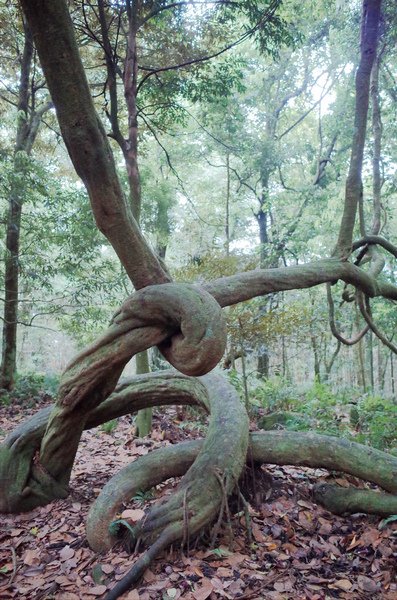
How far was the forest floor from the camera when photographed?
2445 mm

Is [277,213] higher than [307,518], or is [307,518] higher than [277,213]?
[277,213]

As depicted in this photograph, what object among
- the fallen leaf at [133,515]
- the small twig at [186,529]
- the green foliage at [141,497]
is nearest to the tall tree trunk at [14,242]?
the green foliage at [141,497]

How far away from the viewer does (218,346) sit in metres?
2.22

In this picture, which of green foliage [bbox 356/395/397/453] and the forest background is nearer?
green foliage [bbox 356/395/397/453]

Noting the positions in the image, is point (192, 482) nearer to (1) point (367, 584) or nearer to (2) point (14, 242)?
(1) point (367, 584)

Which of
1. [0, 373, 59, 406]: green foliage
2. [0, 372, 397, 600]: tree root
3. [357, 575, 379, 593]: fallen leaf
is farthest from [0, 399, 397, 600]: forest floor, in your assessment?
[0, 373, 59, 406]: green foliage

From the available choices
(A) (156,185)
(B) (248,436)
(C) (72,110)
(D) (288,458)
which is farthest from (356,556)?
(A) (156,185)

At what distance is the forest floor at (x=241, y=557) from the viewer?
2445 millimetres

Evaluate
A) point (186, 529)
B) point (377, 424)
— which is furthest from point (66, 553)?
point (377, 424)

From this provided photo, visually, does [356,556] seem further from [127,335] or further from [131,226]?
[131,226]

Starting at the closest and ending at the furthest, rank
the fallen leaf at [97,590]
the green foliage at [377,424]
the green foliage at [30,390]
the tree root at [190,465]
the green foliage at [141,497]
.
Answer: the fallen leaf at [97,590], the tree root at [190,465], the green foliage at [141,497], the green foliage at [377,424], the green foliage at [30,390]

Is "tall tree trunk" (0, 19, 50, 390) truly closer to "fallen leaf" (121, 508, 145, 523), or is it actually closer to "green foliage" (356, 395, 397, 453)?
"fallen leaf" (121, 508, 145, 523)

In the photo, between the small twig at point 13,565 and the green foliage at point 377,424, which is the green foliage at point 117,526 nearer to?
the small twig at point 13,565

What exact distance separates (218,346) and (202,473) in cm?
A: 124
